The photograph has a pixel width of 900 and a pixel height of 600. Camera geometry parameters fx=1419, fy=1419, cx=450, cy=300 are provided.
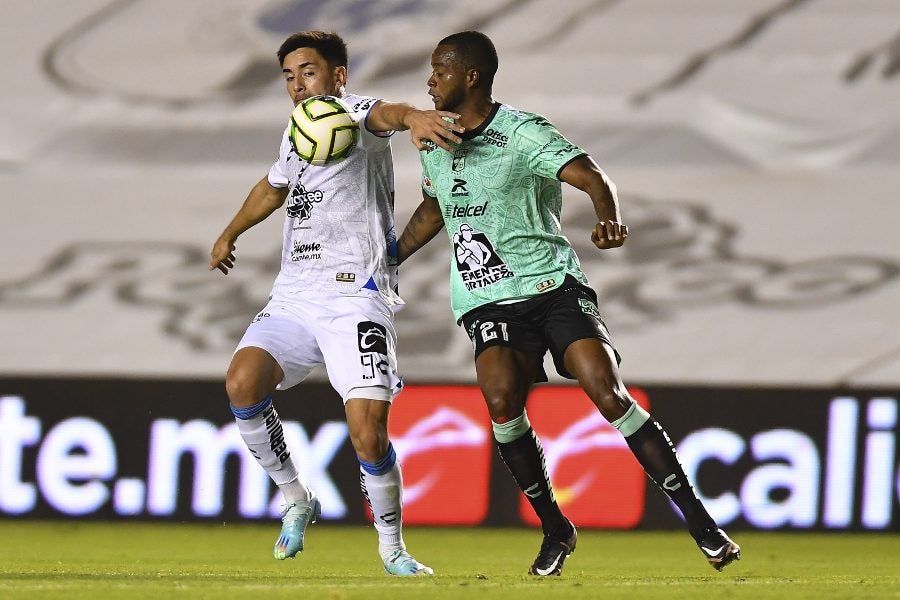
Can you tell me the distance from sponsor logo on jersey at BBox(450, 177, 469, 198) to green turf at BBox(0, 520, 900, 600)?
1.36 meters

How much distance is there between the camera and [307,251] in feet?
17.2

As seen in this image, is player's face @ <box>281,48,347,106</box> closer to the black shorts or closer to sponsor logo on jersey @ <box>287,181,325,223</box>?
sponsor logo on jersey @ <box>287,181,325,223</box>

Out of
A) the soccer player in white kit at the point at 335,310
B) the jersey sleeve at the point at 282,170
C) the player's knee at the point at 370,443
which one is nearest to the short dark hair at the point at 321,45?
the soccer player in white kit at the point at 335,310

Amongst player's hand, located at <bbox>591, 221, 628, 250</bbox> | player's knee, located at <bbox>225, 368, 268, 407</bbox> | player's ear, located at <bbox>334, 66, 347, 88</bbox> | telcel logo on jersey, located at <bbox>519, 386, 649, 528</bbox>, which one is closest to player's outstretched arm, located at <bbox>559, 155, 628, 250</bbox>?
player's hand, located at <bbox>591, 221, 628, 250</bbox>

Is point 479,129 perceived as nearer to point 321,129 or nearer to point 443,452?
point 321,129

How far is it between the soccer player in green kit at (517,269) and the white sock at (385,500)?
16.7 inches

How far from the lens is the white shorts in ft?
16.7

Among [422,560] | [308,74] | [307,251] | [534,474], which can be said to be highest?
[308,74]

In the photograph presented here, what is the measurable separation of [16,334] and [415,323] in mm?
3359

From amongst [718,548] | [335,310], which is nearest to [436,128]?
[335,310]

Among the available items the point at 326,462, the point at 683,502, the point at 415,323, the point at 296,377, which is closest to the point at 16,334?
the point at 415,323

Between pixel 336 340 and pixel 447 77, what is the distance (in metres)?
1.03

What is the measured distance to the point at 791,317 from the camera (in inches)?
474

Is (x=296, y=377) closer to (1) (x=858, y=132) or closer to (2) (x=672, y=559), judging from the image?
(2) (x=672, y=559)
